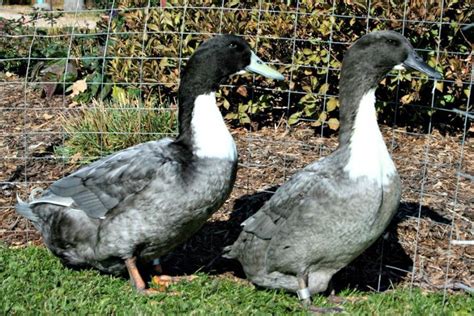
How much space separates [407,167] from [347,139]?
86.7 inches

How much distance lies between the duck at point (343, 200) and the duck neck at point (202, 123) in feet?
1.65

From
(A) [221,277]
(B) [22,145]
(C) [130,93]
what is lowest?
(A) [221,277]

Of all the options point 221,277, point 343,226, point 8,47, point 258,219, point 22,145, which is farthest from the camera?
point 8,47

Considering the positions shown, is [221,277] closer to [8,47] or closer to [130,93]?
[130,93]

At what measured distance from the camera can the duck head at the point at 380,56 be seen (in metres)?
4.88

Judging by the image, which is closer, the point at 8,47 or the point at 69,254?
the point at 69,254

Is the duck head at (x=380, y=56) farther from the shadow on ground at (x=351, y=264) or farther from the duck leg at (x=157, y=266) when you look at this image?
the duck leg at (x=157, y=266)

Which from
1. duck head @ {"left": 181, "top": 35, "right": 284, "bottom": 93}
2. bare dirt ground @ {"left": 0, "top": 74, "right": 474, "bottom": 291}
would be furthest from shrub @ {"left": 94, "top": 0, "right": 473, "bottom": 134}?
duck head @ {"left": 181, "top": 35, "right": 284, "bottom": 93}

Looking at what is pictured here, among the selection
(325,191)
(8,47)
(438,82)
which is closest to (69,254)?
(325,191)

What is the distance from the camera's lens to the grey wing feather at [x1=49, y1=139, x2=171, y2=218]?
201 inches

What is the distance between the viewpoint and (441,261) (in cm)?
570

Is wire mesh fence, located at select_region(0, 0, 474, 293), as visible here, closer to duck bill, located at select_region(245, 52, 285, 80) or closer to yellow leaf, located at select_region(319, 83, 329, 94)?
yellow leaf, located at select_region(319, 83, 329, 94)

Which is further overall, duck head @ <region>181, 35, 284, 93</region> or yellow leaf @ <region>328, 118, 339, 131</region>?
yellow leaf @ <region>328, 118, 339, 131</region>

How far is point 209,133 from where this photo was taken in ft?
16.8
